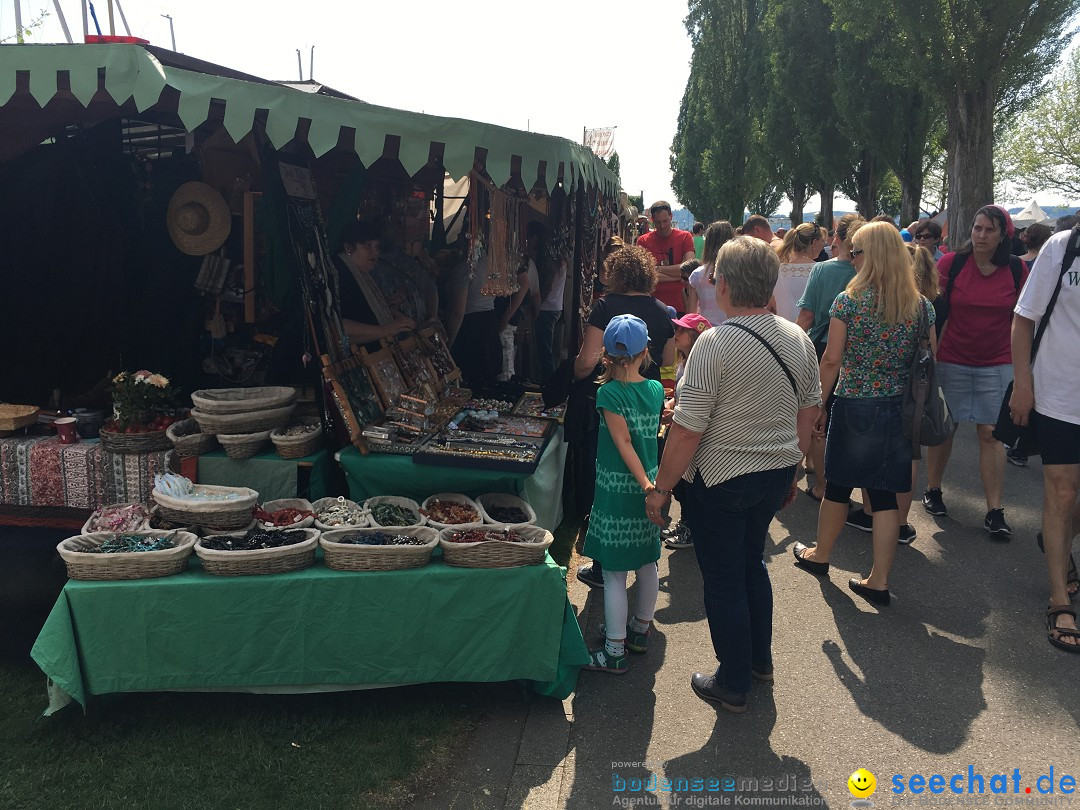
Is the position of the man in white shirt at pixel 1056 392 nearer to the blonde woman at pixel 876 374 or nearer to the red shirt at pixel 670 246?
the blonde woman at pixel 876 374

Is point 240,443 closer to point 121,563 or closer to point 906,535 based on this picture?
point 121,563

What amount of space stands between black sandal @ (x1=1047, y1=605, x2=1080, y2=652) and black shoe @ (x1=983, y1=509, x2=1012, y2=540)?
43.3 inches

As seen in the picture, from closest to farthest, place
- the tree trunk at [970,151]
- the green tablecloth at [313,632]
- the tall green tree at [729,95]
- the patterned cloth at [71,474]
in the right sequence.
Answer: the green tablecloth at [313,632], the patterned cloth at [71,474], the tree trunk at [970,151], the tall green tree at [729,95]

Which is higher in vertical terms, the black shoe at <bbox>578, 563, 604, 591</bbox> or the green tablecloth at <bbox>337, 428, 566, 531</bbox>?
the green tablecloth at <bbox>337, 428, 566, 531</bbox>

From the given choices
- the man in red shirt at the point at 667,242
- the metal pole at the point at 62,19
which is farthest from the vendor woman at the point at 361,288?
the metal pole at the point at 62,19

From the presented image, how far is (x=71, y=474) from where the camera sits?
4.00 m

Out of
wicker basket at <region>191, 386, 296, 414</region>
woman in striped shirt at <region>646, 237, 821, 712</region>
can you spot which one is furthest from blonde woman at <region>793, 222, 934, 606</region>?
wicker basket at <region>191, 386, 296, 414</region>

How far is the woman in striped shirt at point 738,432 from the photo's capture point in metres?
2.67

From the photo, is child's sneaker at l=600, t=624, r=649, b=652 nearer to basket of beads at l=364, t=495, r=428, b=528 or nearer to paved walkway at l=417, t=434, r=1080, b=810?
paved walkway at l=417, t=434, r=1080, b=810

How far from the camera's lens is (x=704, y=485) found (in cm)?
281

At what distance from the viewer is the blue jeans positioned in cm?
277

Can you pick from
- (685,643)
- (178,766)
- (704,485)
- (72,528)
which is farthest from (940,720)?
(72,528)

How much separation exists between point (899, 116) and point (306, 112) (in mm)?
19654

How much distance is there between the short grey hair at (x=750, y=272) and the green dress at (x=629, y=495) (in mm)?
590
